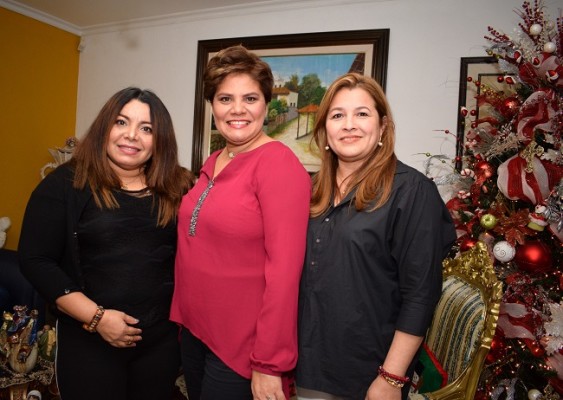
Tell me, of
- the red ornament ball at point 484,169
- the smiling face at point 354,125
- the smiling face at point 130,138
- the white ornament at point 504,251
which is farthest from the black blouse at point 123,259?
the red ornament ball at point 484,169

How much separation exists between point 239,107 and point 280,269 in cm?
55

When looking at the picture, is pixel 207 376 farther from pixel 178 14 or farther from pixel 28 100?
pixel 28 100

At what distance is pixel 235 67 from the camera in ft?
4.51

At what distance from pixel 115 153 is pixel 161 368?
76 cm

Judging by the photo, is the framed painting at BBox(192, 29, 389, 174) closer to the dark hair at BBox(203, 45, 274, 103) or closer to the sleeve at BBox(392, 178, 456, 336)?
the dark hair at BBox(203, 45, 274, 103)

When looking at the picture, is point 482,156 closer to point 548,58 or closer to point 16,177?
point 548,58

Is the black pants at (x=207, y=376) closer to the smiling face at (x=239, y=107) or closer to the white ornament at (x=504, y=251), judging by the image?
the smiling face at (x=239, y=107)

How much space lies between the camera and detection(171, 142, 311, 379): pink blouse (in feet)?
3.93

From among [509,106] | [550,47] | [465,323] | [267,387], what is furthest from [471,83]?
[267,387]

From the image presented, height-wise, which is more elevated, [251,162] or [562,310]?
[251,162]

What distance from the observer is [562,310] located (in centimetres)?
175

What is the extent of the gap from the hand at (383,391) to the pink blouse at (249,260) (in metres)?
0.24

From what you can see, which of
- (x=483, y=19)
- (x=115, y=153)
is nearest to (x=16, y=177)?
(x=115, y=153)

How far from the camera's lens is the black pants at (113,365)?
4.50 ft
